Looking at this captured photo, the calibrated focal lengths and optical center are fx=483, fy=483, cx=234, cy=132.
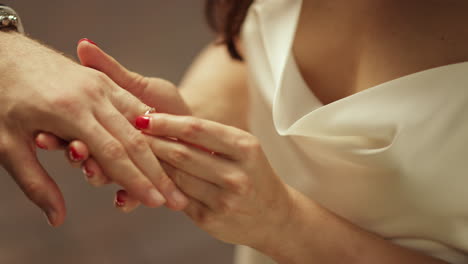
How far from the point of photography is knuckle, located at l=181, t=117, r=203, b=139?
21.7 inches

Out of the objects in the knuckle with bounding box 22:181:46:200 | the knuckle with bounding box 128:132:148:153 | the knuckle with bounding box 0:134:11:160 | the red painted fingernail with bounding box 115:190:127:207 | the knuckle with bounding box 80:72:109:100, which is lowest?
the knuckle with bounding box 22:181:46:200

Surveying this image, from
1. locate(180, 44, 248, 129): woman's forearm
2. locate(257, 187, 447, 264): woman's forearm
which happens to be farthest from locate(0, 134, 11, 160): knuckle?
locate(180, 44, 248, 129): woman's forearm

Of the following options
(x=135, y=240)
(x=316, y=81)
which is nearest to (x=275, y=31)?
(x=316, y=81)

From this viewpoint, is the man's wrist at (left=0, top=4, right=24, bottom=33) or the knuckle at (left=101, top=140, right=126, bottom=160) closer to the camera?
the knuckle at (left=101, top=140, right=126, bottom=160)

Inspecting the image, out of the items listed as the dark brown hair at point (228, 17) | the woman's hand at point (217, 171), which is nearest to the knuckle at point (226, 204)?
the woman's hand at point (217, 171)

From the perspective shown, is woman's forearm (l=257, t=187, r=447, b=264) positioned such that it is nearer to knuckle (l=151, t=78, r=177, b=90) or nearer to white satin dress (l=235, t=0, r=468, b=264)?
white satin dress (l=235, t=0, r=468, b=264)

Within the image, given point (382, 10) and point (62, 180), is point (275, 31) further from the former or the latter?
point (62, 180)

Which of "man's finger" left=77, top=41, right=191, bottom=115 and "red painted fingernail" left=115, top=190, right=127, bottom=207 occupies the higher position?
"man's finger" left=77, top=41, right=191, bottom=115

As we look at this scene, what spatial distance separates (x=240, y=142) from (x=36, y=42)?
339 millimetres

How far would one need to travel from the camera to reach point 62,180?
1591 mm

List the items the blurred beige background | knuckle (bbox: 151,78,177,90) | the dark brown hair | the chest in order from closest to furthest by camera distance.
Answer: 1. the chest
2. knuckle (bbox: 151,78,177,90)
3. the dark brown hair
4. the blurred beige background

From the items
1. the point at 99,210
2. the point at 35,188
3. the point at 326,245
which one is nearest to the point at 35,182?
the point at 35,188

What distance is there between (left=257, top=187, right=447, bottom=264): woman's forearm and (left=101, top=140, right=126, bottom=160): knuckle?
238 mm

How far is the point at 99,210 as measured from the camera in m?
1.61
